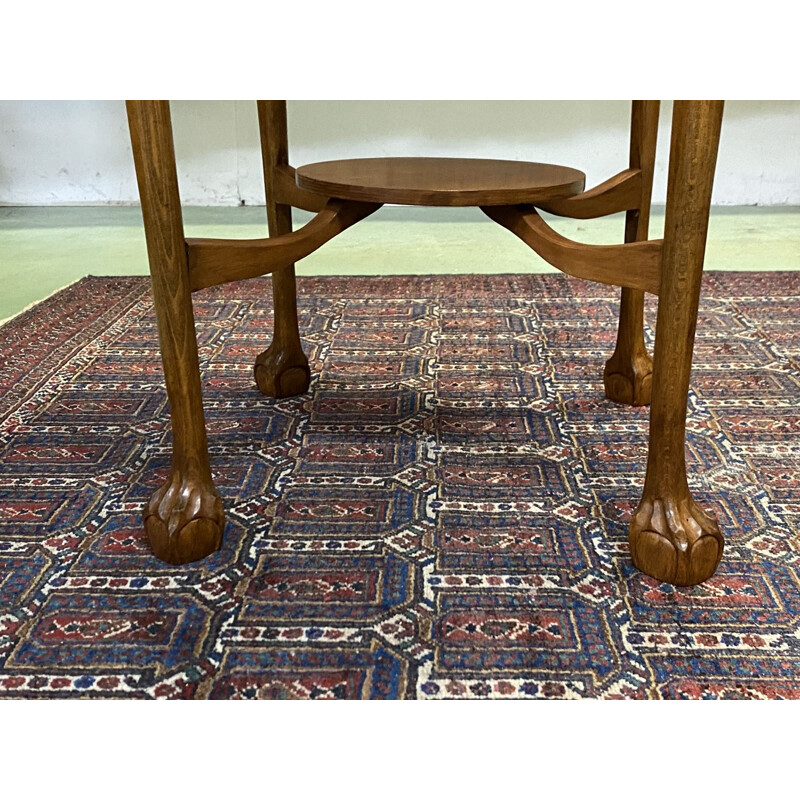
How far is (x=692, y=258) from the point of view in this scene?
1494 millimetres

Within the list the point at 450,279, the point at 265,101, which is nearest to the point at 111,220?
the point at 450,279

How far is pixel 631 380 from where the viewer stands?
243 cm

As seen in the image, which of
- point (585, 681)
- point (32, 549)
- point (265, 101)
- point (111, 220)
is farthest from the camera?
point (111, 220)

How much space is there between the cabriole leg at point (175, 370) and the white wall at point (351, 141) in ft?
16.0

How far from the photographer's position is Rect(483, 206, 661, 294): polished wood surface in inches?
61.5

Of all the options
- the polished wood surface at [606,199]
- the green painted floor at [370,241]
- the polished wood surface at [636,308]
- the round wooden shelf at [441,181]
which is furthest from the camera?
the green painted floor at [370,241]

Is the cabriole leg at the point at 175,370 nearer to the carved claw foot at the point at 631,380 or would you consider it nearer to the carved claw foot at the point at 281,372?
the carved claw foot at the point at 281,372

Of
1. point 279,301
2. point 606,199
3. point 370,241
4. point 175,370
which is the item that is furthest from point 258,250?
point 370,241

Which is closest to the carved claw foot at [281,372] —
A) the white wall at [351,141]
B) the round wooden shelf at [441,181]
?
the round wooden shelf at [441,181]

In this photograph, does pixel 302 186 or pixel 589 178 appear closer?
pixel 302 186

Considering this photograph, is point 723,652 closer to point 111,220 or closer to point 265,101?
point 265,101

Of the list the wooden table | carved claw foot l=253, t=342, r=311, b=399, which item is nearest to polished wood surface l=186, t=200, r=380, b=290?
the wooden table

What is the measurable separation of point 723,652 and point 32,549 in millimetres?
1283

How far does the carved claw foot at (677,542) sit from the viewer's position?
5.13 feet
